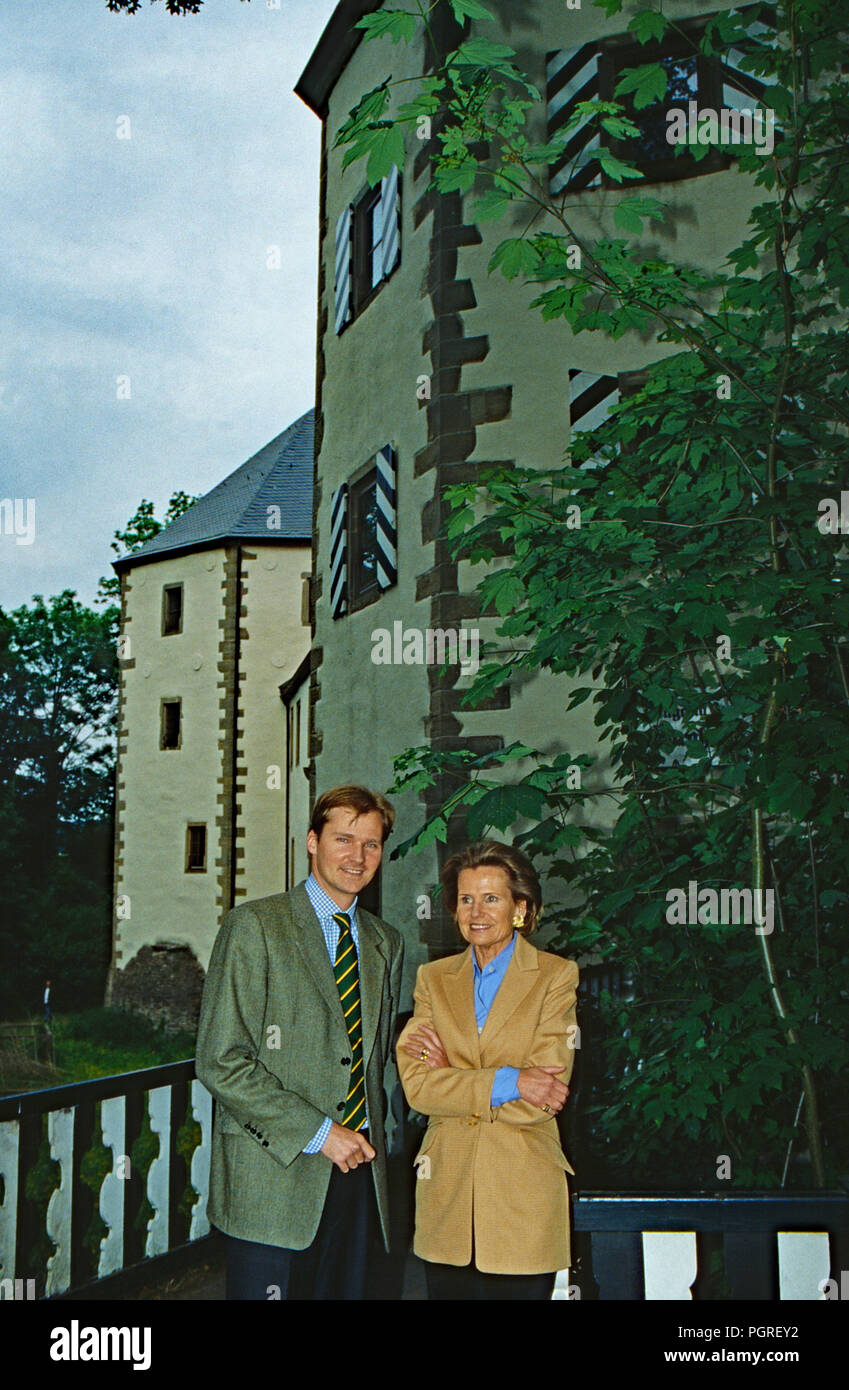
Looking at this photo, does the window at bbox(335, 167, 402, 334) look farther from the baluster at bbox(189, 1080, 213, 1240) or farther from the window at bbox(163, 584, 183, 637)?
the window at bbox(163, 584, 183, 637)

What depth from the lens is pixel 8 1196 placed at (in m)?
3.90

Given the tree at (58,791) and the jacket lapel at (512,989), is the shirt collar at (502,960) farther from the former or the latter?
the tree at (58,791)

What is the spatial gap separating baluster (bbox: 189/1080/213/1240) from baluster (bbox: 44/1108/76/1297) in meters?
0.70

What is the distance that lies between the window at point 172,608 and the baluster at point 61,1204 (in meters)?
22.8

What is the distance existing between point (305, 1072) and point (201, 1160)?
204cm

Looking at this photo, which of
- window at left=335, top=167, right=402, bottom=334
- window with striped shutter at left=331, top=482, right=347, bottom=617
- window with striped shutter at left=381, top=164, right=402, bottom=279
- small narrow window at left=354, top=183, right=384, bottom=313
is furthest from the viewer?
window with striped shutter at left=331, top=482, right=347, bottom=617

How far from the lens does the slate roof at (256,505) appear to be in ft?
85.0

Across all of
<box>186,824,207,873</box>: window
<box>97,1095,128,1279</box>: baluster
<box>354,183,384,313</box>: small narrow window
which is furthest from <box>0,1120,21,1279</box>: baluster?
<box>186,824,207,873</box>: window

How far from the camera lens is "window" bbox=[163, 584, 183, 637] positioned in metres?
26.6

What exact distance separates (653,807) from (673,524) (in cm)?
110

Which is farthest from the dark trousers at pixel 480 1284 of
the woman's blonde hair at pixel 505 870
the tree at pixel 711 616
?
the tree at pixel 711 616

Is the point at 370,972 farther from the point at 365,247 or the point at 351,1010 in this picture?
the point at 365,247

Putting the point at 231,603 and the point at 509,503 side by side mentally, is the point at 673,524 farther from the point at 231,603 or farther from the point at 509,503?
the point at 231,603

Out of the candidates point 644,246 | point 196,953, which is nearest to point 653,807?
point 644,246
